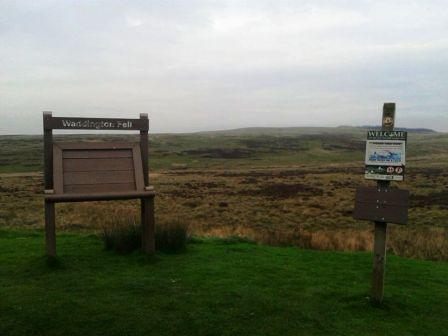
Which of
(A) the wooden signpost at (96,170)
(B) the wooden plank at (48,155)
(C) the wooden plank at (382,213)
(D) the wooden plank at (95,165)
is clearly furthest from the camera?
(D) the wooden plank at (95,165)

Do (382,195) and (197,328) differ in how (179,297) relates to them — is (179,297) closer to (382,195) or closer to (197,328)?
(197,328)

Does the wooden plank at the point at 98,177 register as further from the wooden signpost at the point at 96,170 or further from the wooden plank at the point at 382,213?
the wooden plank at the point at 382,213

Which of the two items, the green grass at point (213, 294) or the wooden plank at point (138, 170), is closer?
the green grass at point (213, 294)

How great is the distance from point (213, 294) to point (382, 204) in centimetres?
269

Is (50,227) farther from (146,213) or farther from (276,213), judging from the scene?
(276,213)

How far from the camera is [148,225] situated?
28.5 ft

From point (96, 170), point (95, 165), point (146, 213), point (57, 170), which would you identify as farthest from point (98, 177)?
point (146, 213)

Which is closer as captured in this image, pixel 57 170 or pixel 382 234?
pixel 382 234

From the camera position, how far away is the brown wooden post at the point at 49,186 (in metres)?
7.92

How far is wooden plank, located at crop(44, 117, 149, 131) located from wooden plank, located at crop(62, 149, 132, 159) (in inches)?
18.4

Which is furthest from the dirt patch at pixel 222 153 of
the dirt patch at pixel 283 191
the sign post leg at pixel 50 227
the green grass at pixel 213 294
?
the sign post leg at pixel 50 227

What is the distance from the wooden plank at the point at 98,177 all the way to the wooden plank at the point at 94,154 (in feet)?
1.14

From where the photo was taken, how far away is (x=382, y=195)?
6227 millimetres

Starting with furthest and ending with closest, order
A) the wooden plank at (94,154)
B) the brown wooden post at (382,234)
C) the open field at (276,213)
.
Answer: the open field at (276,213), the wooden plank at (94,154), the brown wooden post at (382,234)
